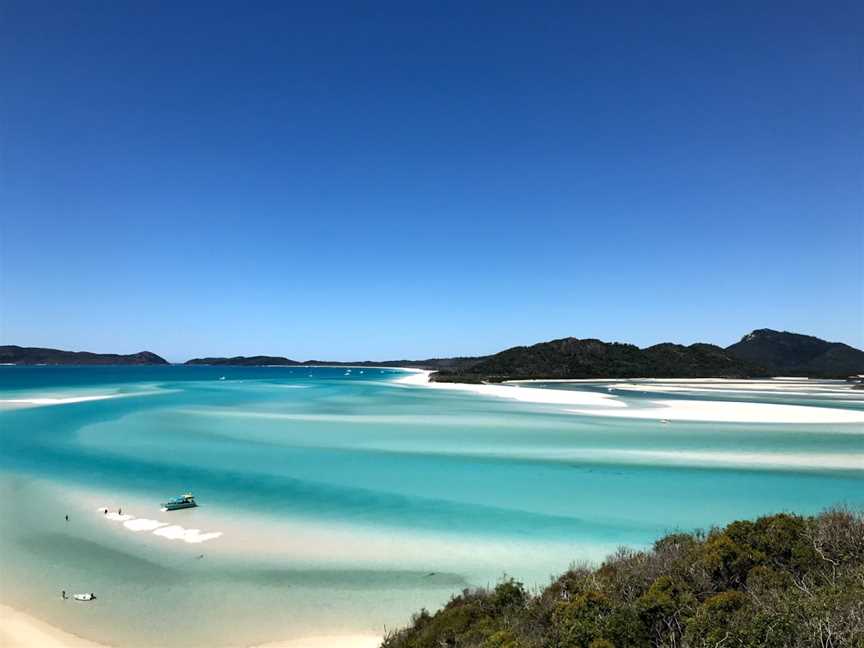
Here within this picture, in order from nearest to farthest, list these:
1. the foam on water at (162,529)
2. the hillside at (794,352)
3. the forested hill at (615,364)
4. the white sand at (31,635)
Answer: the white sand at (31,635) → the foam on water at (162,529) → the forested hill at (615,364) → the hillside at (794,352)

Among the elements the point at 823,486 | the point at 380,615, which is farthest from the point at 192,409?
the point at 823,486

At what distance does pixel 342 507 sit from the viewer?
589 inches

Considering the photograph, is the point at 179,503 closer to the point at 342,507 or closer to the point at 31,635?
the point at 342,507

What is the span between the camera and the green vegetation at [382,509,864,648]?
4949 mm

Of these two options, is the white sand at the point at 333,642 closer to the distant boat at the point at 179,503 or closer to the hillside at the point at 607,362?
the distant boat at the point at 179,503

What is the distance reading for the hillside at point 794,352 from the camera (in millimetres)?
148125

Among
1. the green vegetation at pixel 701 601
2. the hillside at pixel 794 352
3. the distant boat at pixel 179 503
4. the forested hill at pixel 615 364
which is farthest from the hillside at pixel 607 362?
the green vegetation at pixel 701 601

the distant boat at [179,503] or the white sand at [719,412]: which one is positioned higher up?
the white sand at [719,412]

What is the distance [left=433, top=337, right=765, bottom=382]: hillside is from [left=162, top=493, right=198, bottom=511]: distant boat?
3496 inches

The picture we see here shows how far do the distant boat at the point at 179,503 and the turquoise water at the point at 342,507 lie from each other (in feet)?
1.26

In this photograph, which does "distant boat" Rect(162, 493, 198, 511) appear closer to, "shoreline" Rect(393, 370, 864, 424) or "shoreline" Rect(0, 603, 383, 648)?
"shoreline" Rect(0, 603, 383, 648)

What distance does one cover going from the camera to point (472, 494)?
53.1ft

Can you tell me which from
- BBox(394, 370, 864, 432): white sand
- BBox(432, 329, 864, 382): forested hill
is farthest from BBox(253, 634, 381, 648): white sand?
BBox(432, 329, 864, 382): forested hill

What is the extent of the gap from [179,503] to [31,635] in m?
6.65
